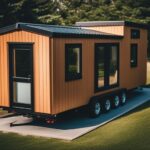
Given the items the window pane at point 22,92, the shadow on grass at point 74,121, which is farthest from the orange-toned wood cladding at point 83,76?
the window pane at point 22,92

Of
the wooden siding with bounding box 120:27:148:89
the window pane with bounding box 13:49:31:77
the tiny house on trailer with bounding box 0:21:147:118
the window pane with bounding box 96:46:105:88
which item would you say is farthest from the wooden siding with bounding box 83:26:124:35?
the window pane with bounding box 13:49:31:77

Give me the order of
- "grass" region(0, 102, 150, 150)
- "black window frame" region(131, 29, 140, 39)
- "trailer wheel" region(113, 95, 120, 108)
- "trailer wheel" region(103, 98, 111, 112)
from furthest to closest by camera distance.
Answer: "black window frame" region(131, 29, 140, 39) → "trailer wheel" region(113, 95, 120, 108) → "trailer wheel" region(103, 98, 111, 112) → "grass" region(0, 102, 150, 150)

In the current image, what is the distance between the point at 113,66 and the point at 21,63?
209 inches

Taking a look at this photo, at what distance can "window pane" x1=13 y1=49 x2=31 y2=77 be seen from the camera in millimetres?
14430

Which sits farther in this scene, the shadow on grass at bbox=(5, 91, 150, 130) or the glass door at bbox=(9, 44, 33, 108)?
the shadow on grass at bbox=(5, 91, 150, 130)

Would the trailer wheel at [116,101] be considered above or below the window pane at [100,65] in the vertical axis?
below

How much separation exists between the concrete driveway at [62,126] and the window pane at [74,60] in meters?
2.07

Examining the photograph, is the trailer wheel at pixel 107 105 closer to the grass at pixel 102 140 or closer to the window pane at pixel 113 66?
the window pane at pixel 113 66

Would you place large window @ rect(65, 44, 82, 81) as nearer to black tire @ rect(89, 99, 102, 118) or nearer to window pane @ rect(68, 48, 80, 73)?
window pane @ rect(68, 48, 80, 73)

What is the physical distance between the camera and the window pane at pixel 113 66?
18077 mm

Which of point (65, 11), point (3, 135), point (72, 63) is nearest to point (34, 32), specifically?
point (72, 63)

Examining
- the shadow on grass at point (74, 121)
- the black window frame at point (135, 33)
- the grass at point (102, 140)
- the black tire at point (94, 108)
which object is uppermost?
the black window frame at point (135, 33)

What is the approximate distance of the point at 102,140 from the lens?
12914mm

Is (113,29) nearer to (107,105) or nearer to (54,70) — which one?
(107,105)
